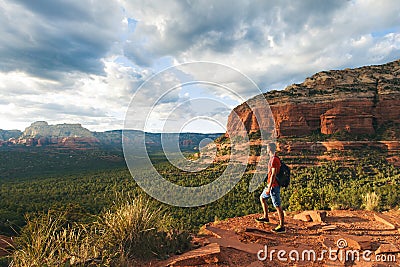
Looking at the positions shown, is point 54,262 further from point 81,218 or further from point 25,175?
point 25,175

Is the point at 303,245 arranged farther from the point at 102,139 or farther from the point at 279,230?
the point at 102,139

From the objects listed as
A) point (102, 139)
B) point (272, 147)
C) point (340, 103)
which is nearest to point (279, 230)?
point (272, 147)

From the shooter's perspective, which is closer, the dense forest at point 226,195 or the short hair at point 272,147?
the short hair at point 272,147

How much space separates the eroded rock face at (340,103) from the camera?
4612 centimetres

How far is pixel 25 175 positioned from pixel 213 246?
46.4 meters

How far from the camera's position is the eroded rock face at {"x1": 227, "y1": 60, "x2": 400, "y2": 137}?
46.1 metres

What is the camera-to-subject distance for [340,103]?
4962cm

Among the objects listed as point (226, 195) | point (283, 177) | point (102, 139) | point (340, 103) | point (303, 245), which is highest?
point (340, 103)

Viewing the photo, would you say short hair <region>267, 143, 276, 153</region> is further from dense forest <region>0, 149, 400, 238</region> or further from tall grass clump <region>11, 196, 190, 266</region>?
dense forest <region>0, 149, 400, 238</region>

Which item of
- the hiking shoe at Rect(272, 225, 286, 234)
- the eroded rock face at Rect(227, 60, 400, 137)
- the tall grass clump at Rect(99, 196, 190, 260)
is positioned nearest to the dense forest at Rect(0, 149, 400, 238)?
the hiking shoe at Rect(272, 225, 286, 234)

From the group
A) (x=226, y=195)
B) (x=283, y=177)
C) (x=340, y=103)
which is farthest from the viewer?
(x=340, y=103)

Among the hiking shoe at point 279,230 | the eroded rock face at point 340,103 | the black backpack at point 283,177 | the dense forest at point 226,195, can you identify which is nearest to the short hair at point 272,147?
the black backpack at point 283,177

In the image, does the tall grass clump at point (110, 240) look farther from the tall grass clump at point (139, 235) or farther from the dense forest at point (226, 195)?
the dense forest at point (226, 195)

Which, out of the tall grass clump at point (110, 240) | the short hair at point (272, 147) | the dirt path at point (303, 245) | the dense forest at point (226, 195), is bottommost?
the dense forest at point (226, 195)
